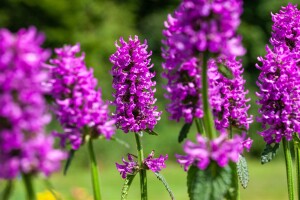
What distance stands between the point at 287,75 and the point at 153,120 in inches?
38.3

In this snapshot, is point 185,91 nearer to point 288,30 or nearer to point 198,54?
point 198,54

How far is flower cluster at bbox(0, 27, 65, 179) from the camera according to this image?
105 inches

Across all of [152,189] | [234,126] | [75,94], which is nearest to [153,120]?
[234,126]

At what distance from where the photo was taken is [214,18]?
315 cm

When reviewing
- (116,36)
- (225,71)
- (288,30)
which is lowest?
(225,71)

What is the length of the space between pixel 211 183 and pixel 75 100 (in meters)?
0.84

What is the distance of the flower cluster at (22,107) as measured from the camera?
2.68 metres

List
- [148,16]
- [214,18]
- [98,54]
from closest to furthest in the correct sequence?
[214,18]
[98,54]
[148,16]

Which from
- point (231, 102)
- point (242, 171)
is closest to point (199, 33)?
point (231, 102)

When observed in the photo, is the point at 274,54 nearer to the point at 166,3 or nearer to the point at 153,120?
the point at 153,120

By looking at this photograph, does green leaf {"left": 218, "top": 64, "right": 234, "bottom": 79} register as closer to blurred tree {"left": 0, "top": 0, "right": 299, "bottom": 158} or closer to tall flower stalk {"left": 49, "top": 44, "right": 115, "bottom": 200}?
tall flower stalk {"left": 49, "top": 44, "right": 115, "bottom": 200}

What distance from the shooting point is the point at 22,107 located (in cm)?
273

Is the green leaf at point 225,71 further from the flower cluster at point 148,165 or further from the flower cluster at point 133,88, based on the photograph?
the flower cluster at point 148,165

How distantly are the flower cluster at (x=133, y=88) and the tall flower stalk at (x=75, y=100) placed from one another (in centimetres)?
99
